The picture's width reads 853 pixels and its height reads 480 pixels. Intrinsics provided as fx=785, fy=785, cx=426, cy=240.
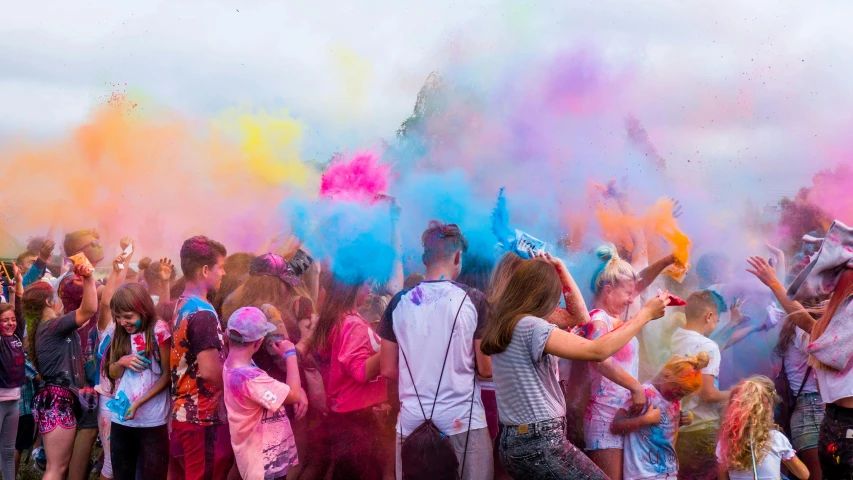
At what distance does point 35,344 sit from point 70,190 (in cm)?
192

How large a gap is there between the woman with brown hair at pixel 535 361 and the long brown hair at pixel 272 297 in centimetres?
181

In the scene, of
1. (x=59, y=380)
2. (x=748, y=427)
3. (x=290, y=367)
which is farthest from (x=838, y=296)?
(x=59, y=380)

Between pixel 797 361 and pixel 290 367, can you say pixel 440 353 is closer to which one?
pixel 290 367

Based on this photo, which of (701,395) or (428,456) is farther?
(701,395)

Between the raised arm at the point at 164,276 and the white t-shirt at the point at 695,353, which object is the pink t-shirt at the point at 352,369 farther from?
the white t-shirt at the point at 695,353

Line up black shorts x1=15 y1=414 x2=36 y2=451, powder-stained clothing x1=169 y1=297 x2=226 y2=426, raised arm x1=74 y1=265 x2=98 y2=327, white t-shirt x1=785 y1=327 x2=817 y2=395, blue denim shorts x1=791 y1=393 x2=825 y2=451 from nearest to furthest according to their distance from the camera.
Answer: powder-stained clothing x1=169 y1=297 x2=226 y2=426
blue denim shorts x1=791 y1=393 x2=825 y2=451
white t-shirt x1=785 y1=327 x2=817 y2=395
raised arm x1=74 y1=265 x2=98 y2=327
black shorts x1=15 y1=414 x2=36 y2=451

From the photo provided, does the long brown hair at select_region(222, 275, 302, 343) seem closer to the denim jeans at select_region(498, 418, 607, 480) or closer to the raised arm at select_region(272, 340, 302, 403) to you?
the raised arm at select_region(272, 340, 302, 403)

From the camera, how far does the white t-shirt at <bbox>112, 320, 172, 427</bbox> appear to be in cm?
500

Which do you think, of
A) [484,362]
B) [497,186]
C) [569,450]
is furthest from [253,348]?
[497,186]

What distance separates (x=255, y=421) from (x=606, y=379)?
2025mm

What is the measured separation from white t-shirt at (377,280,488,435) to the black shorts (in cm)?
400

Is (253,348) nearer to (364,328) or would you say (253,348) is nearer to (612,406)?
(364,328)

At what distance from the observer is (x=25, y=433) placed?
6.64m

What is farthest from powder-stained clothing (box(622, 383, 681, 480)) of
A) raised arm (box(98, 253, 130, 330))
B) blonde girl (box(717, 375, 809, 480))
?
raised arm (box(98, 253, 130, 330))
